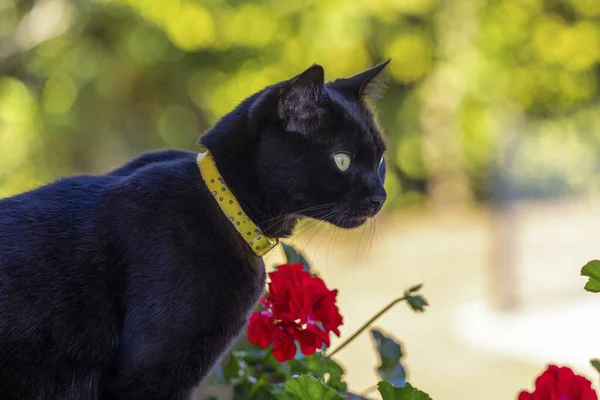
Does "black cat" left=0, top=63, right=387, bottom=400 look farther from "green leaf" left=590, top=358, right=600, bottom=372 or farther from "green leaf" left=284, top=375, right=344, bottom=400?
"green leaf" left=590, top=358, right=600, bottom=372

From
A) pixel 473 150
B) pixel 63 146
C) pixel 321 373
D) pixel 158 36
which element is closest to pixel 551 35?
pixel 473 150

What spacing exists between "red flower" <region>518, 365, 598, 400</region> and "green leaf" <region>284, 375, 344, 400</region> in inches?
8.6

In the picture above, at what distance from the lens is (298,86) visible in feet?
3.52

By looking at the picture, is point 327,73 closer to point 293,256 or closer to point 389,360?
point 293,256

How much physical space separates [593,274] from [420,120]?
4.94 meters

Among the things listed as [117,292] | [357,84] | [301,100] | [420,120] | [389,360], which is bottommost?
[117,292]

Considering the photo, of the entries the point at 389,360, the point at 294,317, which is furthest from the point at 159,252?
the point at 389,360

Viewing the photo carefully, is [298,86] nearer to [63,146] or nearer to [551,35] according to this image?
[63,146]

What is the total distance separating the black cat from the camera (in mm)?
990

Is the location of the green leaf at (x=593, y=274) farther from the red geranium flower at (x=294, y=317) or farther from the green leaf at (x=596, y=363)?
the red geranium flower at (x=294, y=317)

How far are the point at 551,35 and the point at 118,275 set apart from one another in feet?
17.0

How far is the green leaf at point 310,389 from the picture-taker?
0.88 m

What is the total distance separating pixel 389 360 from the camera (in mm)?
1229

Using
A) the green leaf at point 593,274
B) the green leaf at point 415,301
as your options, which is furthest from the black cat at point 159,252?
the green leaf at point 593,274
